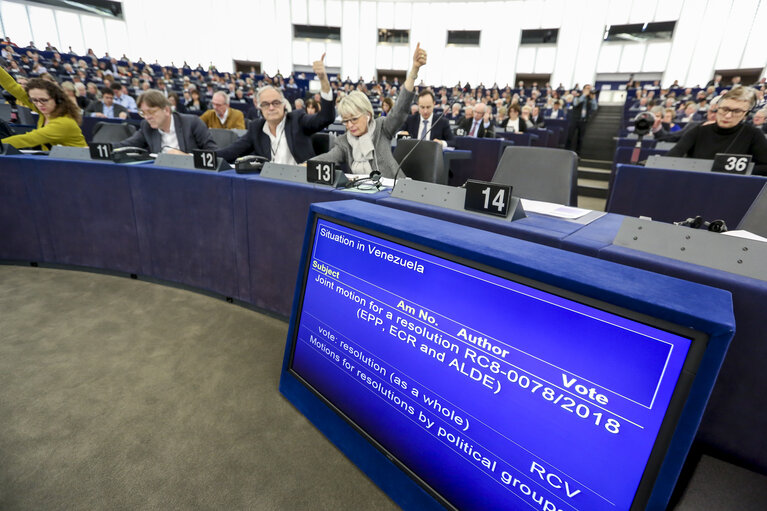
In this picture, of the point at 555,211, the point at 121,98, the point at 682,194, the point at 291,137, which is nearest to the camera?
the point at 555,211

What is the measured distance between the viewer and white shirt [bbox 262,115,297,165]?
8.58 feet

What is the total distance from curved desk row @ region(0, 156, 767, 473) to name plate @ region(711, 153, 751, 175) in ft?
5.61

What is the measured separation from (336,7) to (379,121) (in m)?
20.1

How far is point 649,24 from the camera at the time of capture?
14.6 m

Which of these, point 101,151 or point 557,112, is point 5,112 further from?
point 557,112

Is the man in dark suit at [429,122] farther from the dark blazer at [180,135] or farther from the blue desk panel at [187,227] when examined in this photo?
the blue desk panel at [187,227]

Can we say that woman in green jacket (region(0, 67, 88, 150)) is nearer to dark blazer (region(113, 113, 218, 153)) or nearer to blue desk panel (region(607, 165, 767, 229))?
dark blazer (region(113, 113, 218, 153))

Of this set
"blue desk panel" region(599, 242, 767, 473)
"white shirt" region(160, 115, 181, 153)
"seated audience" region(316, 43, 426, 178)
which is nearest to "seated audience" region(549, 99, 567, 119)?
"seated audience" region(316, 43, 426, 178)

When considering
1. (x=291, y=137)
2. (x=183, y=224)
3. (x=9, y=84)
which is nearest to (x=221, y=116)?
(x=9, y=84)

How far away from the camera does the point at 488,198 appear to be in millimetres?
1128

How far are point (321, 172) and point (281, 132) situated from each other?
1.28 m

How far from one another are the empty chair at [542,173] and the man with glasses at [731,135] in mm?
1799

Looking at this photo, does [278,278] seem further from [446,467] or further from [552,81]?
[552,81]

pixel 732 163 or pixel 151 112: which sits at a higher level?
pixel 151 112
